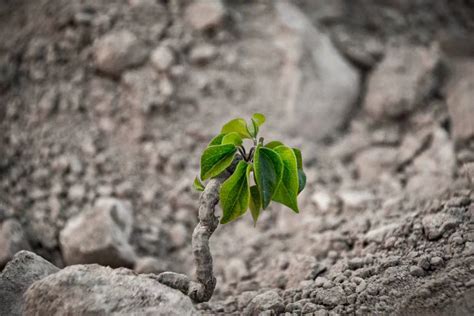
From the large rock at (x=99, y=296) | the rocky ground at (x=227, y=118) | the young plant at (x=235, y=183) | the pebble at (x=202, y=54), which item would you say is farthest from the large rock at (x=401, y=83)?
the large rock at (x=99, y=296)

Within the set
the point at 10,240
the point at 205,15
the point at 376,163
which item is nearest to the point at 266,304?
the point at 10,240

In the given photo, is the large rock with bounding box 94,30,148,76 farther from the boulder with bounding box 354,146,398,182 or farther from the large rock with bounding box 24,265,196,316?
the large rock with bounding box 24,265,196,316

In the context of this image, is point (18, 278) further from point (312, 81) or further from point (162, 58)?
point (312, 81)

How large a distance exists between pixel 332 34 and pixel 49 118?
1682 mm

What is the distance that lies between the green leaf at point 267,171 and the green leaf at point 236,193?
0.06 meters

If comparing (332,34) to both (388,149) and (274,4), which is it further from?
(388,149)

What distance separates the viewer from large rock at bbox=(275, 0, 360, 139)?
2789mm

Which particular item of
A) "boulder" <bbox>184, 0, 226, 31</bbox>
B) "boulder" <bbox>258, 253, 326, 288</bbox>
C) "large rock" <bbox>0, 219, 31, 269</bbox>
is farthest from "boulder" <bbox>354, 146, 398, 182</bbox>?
"large rock" <bbox>0, 219, 31, 269</bbox>

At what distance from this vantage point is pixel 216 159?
1.45 metres

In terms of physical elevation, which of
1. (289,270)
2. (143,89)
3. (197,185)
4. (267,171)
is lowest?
(289,270)

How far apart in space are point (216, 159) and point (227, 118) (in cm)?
134

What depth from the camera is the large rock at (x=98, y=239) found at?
205cm

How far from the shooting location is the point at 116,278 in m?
1.48

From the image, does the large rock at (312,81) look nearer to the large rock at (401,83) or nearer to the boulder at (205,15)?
the large rock at (401,83)
